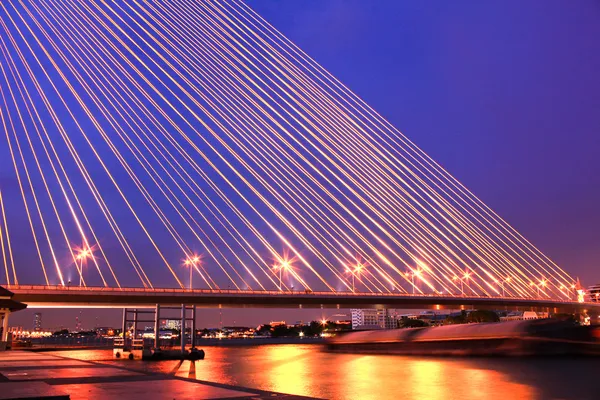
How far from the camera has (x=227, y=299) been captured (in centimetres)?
4856

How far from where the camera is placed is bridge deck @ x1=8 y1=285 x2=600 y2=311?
4316 cm

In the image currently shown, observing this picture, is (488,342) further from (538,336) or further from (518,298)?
(518,298)

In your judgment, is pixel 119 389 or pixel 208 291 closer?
pixel 119 389

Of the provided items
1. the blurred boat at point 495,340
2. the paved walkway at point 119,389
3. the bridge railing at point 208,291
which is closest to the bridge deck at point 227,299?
the bridge railing at point 208,291

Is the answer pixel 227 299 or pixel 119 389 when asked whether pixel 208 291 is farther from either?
pixel 119 389

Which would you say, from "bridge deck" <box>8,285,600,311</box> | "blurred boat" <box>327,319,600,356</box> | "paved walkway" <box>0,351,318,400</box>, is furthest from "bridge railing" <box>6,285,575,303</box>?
"paved walkway" <box>0,351,318,400</box>

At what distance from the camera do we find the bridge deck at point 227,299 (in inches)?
1699

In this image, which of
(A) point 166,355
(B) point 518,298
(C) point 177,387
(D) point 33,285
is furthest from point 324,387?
(B) point 518,298

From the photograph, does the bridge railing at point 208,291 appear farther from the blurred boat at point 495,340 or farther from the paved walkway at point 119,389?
the paved walkway at point 119,389

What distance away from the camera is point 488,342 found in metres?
24.6

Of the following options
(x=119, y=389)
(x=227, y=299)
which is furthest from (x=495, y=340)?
(x=227, y=299)

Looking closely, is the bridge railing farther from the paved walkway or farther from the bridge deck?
the paved walkway

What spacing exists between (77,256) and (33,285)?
28.2 ft

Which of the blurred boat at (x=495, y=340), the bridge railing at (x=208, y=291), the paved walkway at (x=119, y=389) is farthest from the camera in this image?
the bridge railing at (x=208, y=291)
